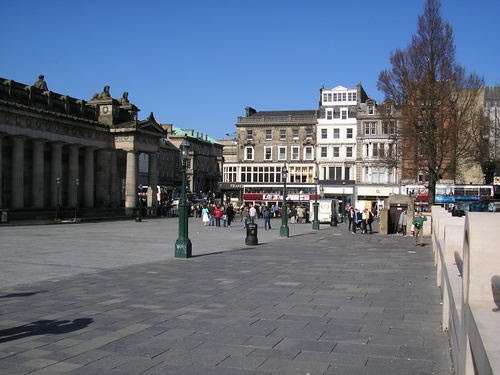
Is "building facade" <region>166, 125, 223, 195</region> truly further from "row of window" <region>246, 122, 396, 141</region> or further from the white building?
the white building

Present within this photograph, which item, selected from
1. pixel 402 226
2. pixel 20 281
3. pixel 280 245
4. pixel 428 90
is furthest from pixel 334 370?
pixel 428 90

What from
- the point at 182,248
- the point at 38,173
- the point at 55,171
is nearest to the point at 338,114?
the point at 55,171

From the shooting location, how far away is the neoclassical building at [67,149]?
48.6 m

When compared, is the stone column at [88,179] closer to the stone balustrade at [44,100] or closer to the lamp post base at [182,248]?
the stone balustrade at [44,100]

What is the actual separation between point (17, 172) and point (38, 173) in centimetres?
317

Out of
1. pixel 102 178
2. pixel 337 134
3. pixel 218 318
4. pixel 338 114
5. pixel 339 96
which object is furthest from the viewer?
pixel 339 96

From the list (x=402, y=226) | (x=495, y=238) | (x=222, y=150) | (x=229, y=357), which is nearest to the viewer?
(x=495, y=238)

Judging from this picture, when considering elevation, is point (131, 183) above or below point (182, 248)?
above

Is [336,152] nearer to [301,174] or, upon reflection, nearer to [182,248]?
[301,174]

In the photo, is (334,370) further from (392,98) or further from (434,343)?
(392,98)

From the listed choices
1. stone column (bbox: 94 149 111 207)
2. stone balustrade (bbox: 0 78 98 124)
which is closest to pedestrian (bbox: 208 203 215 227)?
stone balustrade (bbox: 0 78 98 124)

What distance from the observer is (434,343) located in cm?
736

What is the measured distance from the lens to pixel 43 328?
26.4 feet

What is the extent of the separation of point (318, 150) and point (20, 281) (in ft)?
254
